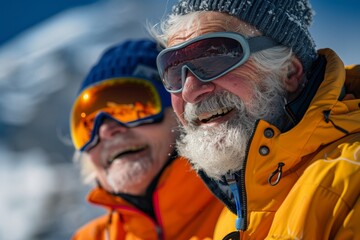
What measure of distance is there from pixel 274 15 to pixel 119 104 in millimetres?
1831

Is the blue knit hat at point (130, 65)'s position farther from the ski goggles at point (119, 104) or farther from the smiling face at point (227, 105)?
the smiling face at point (227, 105)

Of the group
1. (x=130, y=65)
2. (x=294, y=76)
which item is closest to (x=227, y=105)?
(x=294, y=76)

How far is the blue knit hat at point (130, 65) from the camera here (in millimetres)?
3980

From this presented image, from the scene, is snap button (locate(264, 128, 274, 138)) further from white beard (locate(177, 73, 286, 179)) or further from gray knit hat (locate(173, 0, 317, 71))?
gray knit hat (locate(173, 0, 317, 71))

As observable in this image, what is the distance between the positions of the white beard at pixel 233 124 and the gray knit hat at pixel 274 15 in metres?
0.17

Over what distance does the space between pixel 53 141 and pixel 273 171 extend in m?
9.12

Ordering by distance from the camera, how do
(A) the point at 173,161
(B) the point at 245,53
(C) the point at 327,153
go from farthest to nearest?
(A) the point at 173,161 → (B) the point at 245,53 → (C) the point at 327,153

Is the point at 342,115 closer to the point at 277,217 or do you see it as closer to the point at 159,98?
the point at 277,217

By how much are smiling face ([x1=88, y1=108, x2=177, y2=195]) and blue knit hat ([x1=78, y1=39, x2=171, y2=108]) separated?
0.21 m

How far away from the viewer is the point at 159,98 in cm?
391

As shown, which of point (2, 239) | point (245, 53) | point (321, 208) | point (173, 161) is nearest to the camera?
point (321, 208)

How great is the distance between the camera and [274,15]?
2.31 metres

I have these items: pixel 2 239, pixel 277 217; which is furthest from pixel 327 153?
pixel 2 239

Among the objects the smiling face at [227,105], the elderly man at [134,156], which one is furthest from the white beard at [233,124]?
the elderly man at [134,156]
